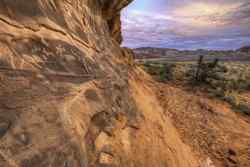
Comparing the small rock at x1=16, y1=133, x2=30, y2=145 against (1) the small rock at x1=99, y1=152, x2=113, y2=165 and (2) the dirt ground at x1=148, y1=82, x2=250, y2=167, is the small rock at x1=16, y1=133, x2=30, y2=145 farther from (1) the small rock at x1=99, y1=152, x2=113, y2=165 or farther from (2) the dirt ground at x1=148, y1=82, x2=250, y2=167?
(2) the dirt ground at x1=148, y1=82, x2=250, y2=167

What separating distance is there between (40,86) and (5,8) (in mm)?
989

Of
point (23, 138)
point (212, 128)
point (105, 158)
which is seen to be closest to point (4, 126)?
point (23, 138)

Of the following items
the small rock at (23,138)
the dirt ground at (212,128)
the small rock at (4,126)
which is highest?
the small rock at (4,126)

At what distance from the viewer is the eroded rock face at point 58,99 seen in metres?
2.11

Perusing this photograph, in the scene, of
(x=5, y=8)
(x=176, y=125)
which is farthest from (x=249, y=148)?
(x=5, y=8)

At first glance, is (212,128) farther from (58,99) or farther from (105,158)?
(58,99)

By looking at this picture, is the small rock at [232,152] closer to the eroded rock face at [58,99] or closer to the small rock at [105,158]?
the eroded rock face at [58,99]

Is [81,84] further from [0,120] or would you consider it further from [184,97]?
[184,97]

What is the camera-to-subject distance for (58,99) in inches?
98.4

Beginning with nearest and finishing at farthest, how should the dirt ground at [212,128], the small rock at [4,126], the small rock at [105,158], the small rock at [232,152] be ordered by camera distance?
the small rock at [4,126]
the small rock at [105,158]
the dirt ground at [212,128]
the small rock at [232,152]

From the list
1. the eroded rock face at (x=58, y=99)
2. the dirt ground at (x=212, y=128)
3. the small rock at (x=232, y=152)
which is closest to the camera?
the eroded rock face at (x=58, y=99)

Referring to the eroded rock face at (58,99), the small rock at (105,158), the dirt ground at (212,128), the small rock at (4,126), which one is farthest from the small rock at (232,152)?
the small rock at (4,126)

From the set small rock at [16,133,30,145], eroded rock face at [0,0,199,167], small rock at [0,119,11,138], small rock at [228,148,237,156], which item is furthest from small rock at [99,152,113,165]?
small rock at [228,148,237,156]

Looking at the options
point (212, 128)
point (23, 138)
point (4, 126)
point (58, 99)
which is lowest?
point (212, 128)
